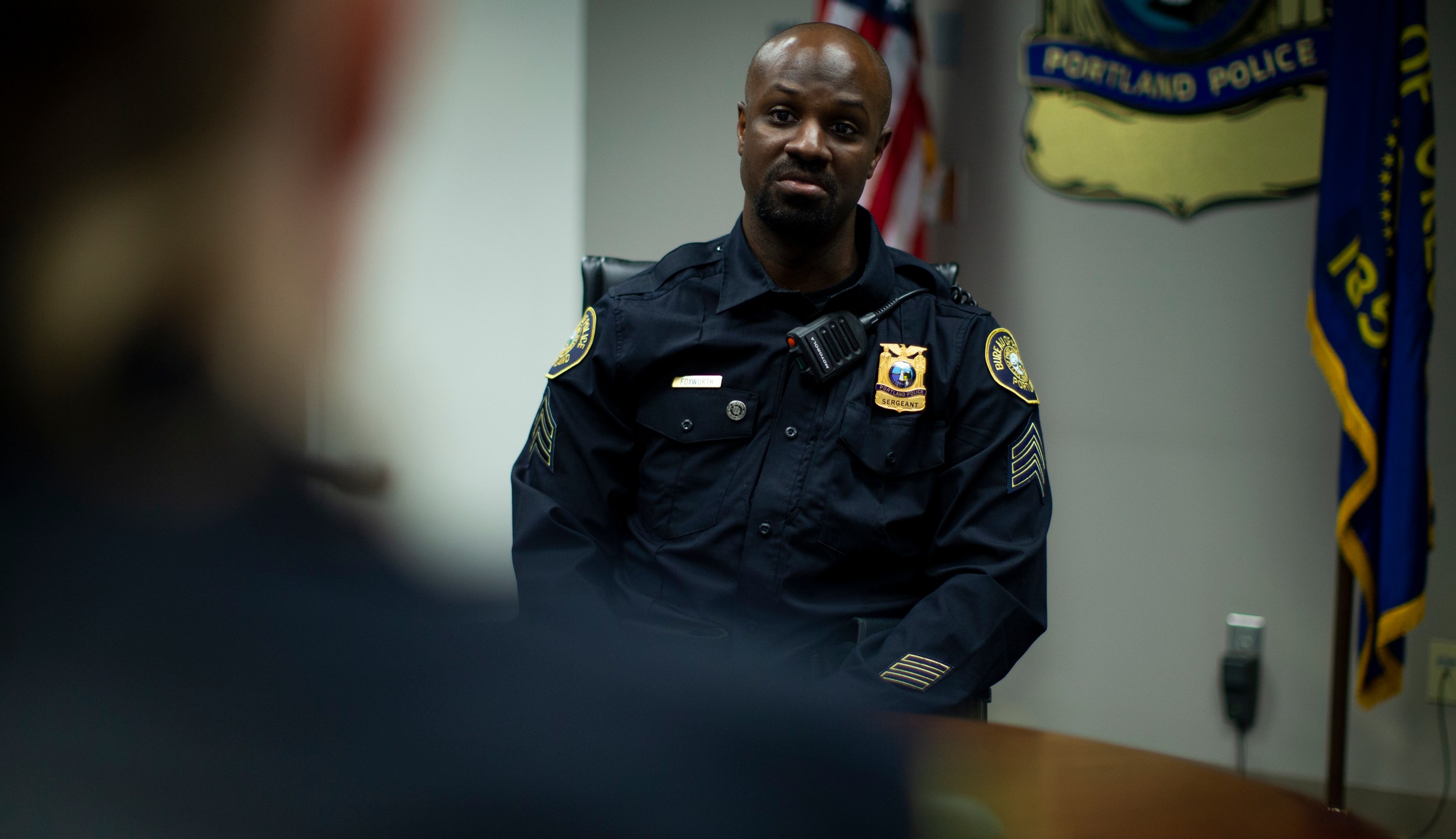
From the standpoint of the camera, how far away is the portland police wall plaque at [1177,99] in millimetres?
2115

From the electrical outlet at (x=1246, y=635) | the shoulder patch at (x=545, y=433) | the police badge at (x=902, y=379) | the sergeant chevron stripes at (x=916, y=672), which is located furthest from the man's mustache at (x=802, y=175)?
the electrical outlet at (x=1246, y=635)

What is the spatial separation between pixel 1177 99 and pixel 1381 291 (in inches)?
23.9

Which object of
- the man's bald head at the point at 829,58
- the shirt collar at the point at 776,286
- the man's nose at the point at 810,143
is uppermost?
the man's bald head at the point at 829,58

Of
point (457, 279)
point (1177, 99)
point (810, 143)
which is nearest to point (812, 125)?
point (810, 143)

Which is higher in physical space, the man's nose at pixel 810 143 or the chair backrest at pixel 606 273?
the man's nose at pixel 810 143

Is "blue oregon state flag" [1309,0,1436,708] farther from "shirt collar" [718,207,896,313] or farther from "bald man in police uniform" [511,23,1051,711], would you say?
"shirt collar" [718,207,896,313]

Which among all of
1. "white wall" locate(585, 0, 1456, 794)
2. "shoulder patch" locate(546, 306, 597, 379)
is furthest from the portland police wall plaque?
"shoulder patch" locate(546, 306, 597, 379)

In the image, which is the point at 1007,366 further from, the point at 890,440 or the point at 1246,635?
the point at 1246,635

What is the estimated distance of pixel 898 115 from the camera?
2.22 metres

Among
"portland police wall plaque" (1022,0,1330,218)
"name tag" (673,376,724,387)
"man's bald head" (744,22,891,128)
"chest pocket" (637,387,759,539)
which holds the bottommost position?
"chest pocket" (637,387,759,539)

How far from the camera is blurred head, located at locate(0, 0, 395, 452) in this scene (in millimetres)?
140

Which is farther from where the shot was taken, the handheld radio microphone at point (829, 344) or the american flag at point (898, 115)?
the american flag at point (898, 115)

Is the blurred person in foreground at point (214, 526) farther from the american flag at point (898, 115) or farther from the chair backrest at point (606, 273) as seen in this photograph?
the american flag at point (898, 115)

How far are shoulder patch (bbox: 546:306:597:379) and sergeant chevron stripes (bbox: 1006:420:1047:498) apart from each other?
21.3 inches
